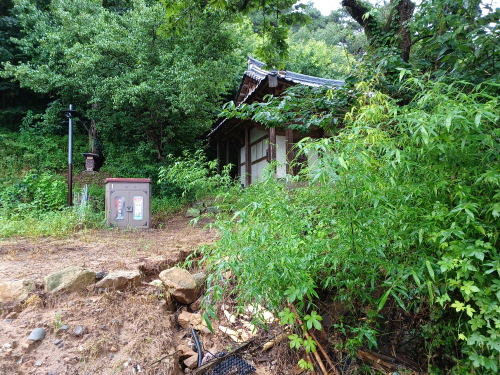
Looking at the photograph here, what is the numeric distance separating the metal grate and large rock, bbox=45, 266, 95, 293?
56.5 inches

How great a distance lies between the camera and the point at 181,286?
297 cm

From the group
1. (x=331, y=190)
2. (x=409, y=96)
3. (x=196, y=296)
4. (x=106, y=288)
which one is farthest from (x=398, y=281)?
(x=106, y=288)

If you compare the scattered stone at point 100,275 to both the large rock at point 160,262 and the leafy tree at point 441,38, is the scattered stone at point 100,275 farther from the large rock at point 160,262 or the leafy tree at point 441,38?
the leafy tree at point 441,38

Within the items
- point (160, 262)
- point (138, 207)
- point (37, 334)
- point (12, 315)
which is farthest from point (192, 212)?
point (37, 334)

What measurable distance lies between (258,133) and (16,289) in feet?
23.7

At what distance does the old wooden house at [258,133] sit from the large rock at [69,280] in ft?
13.7

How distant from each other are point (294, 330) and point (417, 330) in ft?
2.53

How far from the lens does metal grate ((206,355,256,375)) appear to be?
2.18 meters

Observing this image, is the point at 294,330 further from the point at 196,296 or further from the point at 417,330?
the point at 196,296

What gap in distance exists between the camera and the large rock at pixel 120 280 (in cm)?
287

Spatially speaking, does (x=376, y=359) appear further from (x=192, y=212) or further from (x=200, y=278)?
(x=192, y=212)

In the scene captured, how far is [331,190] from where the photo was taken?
5.49 feet

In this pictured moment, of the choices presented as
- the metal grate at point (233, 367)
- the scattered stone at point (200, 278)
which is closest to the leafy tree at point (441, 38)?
the metal grate at point (233, 367)

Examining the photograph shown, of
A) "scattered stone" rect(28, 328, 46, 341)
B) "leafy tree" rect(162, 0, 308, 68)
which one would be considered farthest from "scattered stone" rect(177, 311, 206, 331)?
"leafy tree" rect(162, 0, 308, 68)
